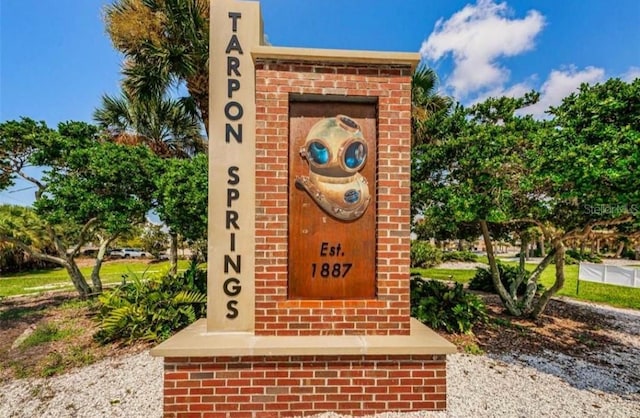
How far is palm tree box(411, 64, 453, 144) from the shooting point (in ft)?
32.4

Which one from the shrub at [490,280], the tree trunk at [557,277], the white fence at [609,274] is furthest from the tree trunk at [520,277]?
the white fence at [609,274]

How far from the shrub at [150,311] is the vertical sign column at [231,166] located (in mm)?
2665

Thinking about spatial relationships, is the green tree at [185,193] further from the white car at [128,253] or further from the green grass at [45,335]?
the white car at [128,253]

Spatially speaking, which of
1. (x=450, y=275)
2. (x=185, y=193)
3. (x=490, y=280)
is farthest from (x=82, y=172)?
(x=450, y=275)

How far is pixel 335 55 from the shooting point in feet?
11.5

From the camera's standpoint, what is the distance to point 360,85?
362 centimetres

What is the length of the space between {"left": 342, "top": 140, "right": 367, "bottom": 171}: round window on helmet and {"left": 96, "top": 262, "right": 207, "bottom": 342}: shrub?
4453mm

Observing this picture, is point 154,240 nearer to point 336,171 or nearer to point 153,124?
point 153,124

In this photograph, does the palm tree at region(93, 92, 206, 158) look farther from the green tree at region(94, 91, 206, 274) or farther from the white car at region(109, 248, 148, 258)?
the white car at region(109, 248, 148, 258)

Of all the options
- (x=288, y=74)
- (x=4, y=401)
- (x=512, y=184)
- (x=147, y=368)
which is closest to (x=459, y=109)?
(x=512, y=184)

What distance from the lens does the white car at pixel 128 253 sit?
3269 cm

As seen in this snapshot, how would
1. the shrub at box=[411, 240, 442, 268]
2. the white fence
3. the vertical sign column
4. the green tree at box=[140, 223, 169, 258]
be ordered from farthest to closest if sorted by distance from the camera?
the green tree at box=[140, 223, 169, 258]
the shrub at box=[411, 240, 442, 268]
the white fence
the vertical sign column

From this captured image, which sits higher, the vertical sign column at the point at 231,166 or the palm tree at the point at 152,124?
the palm tree at the point at 152,124

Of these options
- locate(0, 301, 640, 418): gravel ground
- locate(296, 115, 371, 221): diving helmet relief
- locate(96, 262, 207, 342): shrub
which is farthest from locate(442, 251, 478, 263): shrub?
locate(296, 115, 371, 221): diving helmet relief
